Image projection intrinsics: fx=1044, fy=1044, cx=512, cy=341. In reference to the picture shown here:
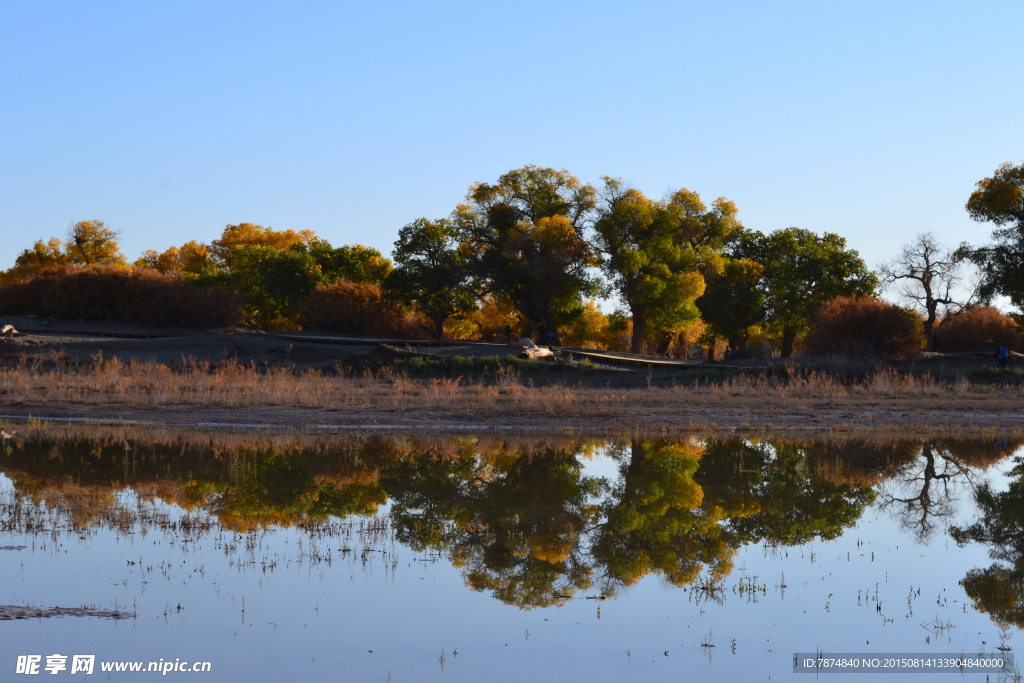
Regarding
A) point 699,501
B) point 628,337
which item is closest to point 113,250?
point 628,337

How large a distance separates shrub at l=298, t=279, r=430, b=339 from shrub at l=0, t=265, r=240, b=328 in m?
5.92

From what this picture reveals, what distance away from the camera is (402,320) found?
2470 inches

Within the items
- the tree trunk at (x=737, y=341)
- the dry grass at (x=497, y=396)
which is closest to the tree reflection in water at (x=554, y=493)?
the dry grass at (x=497, y=396)

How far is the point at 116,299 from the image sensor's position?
53469 mm

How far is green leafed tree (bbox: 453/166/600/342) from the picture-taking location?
193ft

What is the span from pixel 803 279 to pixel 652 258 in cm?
1279

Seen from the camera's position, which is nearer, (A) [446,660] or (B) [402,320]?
(A) [446,660]

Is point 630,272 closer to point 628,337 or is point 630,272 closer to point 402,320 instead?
point 402,320

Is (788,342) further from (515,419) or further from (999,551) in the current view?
(999,551)

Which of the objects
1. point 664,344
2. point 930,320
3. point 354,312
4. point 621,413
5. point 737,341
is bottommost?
point 621,413

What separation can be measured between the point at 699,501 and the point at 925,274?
158 ft

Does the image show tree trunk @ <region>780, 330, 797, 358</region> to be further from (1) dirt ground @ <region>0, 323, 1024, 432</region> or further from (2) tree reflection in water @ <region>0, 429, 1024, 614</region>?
(2) tree reflection in water @ <region>0, 429, 1024, 614</region>

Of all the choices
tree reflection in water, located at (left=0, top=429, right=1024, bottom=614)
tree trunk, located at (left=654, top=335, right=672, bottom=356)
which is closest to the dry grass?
tree reflection in water, located at (left=0, top=429, right=1024, bottom=614)

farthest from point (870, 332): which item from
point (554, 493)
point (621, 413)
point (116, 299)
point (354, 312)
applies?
point (116, 299)
